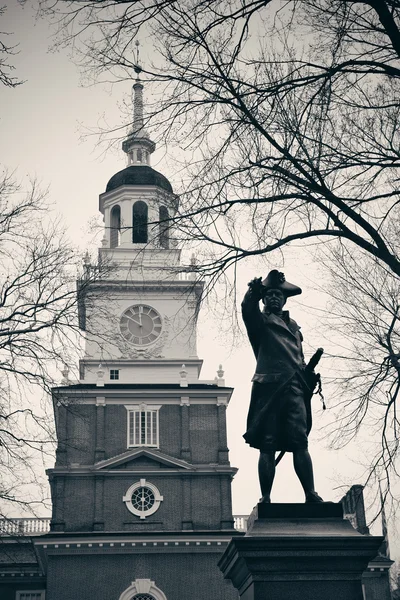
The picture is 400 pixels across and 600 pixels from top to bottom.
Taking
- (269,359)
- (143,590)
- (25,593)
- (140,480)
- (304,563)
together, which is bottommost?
(304,563)

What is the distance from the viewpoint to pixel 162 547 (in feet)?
128

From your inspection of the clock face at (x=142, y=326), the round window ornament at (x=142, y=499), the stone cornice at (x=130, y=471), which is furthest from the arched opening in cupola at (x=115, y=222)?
the round window ornament at (x=142, y=499)

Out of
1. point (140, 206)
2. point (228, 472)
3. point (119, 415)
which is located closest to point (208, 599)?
point (228, 472)

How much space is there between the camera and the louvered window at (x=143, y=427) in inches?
1635

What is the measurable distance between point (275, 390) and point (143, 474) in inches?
1271

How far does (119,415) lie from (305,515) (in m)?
33.8

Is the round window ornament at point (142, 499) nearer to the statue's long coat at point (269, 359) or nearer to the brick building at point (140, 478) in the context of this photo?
the brick building at point (140, 478)

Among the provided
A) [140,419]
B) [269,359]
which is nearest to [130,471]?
[140,419]

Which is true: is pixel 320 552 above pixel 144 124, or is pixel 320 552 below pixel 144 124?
below

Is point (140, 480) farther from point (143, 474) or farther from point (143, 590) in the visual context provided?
point (143, 590)

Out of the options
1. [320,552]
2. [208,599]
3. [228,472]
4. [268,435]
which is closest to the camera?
[320,552]

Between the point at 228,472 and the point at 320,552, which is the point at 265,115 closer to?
the point at 320,552

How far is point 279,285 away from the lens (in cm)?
973

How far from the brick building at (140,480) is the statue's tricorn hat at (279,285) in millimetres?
25750
